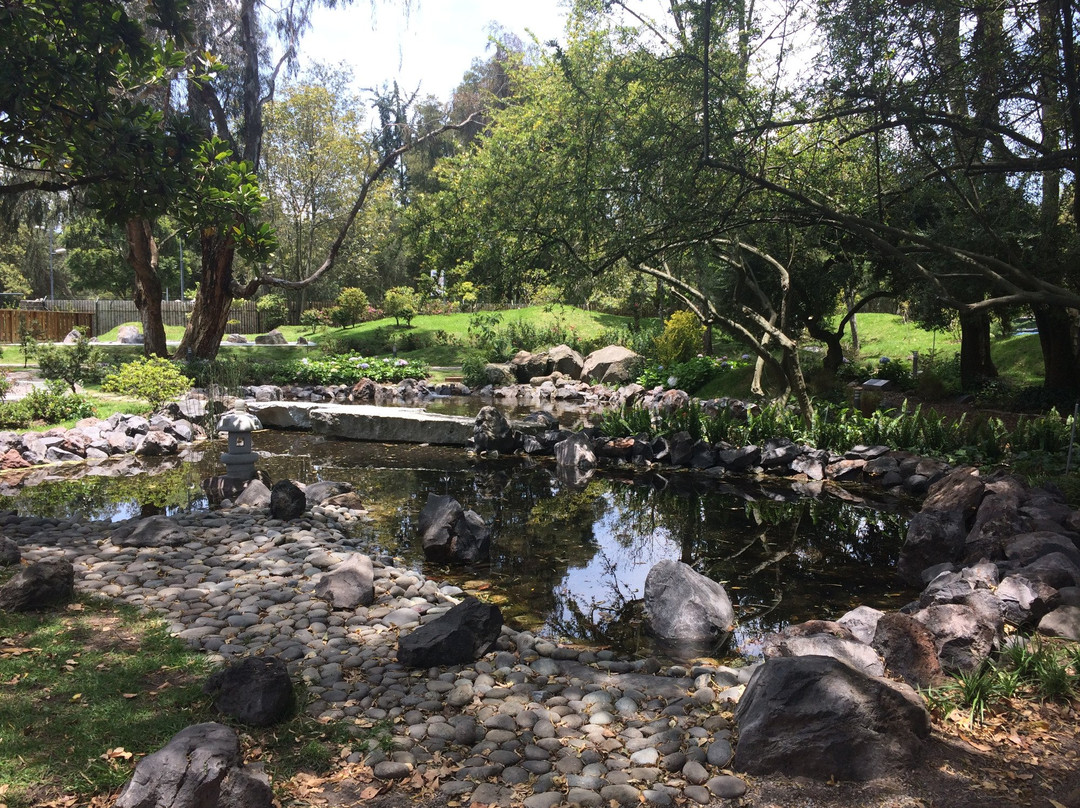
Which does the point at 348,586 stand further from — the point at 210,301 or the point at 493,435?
the point at 210,301

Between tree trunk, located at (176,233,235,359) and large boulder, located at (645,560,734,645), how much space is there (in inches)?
742

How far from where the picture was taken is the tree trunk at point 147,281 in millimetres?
20656

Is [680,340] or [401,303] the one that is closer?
[680,340]

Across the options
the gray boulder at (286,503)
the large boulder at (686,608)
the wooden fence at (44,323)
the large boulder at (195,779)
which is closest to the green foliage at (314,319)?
the wooden fence at (44,323)

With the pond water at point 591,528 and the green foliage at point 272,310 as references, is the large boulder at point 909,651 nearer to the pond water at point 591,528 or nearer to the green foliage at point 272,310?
the pond water at point 591,528

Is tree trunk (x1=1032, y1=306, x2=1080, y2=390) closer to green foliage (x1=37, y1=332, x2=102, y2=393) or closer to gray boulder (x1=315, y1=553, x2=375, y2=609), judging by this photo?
gray boulder (x1=315, y1=553, x2=375, y2=609)

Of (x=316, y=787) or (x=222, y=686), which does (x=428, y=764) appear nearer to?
(x=316, y=787)

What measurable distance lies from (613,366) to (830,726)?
19.3 m

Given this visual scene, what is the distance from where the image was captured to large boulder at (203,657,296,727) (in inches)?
134

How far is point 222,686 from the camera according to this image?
3510 mm

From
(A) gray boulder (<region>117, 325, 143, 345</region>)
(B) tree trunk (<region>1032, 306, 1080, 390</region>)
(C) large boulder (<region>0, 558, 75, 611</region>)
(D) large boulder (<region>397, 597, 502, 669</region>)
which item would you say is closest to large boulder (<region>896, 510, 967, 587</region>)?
(D) large boulder (<region>397, 597, 502, 669</region>)

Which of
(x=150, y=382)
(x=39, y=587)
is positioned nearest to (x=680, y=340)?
(x=150, y=382)

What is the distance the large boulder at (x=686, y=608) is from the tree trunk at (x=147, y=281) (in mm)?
19115

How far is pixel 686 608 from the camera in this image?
5152mm
